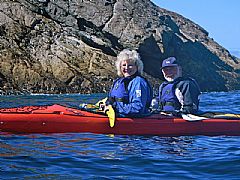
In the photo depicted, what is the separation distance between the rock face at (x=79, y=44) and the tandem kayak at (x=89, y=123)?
20715mm

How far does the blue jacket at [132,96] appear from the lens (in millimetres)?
8484

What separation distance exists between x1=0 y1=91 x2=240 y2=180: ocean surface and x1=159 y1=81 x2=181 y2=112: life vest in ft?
2.81

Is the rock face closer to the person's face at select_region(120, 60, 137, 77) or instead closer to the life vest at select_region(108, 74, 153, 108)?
the life vest at select_region(108, 74, 153, 108)

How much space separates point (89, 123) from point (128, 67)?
3.79 ft

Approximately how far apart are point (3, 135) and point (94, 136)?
1442 mm

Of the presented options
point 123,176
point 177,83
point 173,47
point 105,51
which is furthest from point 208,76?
point 123,176

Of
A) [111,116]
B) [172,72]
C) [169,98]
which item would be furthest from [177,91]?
[111,116]

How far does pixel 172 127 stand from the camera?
8852 millimetres

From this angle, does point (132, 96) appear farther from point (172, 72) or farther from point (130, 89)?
point (172, 72)

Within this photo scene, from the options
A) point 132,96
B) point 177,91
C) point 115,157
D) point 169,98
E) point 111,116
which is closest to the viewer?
point 115,157

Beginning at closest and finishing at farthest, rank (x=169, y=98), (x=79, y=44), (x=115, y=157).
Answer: (x=115, y=157)
(x=169, y=98)
(x=79, y=44)

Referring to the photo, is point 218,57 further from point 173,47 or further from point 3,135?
point 3,135

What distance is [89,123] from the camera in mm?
8477

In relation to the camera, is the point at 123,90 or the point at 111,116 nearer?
the point at 111,116
